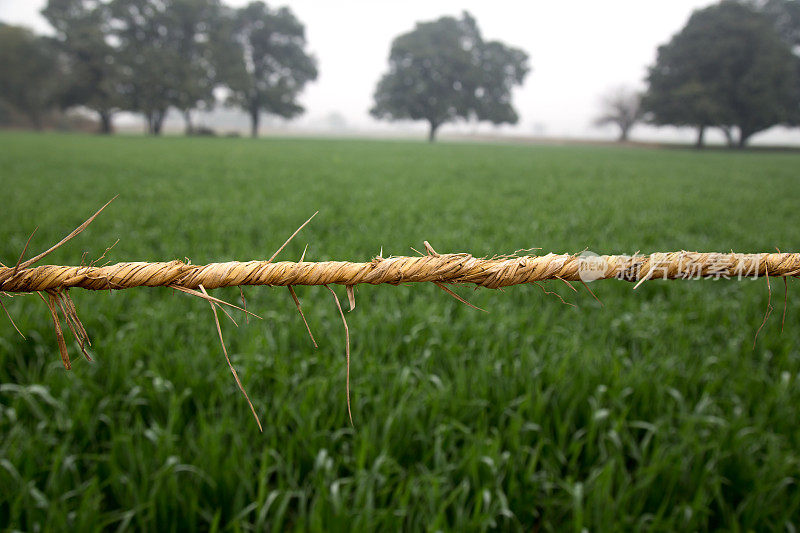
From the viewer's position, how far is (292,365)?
304 cm

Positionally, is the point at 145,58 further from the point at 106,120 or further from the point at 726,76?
the point at 726,76

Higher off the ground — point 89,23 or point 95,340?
point 89,23

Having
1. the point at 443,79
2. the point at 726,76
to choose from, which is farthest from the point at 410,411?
the point at 443,79

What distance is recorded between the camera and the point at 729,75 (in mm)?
44906

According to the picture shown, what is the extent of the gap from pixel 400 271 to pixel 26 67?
232 ft

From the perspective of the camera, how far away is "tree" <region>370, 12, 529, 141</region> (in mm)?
63469

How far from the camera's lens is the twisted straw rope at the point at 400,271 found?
69 cm

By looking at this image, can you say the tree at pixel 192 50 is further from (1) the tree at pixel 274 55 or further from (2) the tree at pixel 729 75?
(2) the tree at pixel 729 75

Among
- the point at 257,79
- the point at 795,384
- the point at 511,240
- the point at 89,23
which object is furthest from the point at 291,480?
the point at 257,79

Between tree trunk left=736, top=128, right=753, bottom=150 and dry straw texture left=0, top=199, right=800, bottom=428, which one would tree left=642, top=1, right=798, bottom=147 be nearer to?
tree trunk left=736, top=128, right=753, bottom=150

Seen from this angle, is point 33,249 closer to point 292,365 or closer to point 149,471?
point 292,365

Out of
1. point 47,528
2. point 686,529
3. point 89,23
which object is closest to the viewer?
point 47,528

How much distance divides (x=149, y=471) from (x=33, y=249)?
186 inches

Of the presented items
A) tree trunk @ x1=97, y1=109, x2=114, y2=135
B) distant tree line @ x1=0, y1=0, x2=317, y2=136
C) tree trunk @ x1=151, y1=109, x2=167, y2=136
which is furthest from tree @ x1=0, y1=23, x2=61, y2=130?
tree trunk @ x1=151, y1=109, x2=167, y2=136
